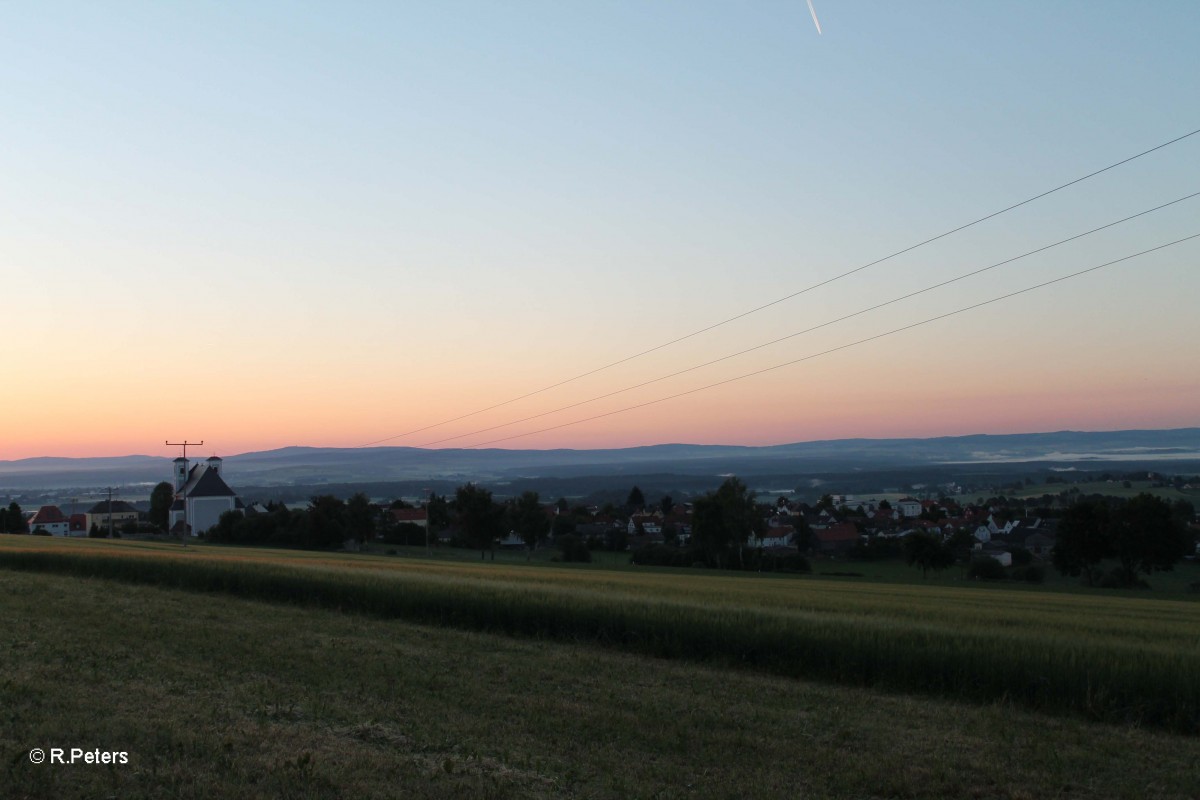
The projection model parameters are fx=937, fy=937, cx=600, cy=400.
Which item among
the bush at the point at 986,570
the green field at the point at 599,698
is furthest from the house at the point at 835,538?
the green field at the point at 599,698

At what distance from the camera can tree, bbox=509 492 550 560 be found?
293 ft

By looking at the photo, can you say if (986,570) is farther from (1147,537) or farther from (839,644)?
(839,644)

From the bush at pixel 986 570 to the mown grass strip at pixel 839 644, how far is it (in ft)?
177

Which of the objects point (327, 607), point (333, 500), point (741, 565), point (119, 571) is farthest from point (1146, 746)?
point (333, 500)

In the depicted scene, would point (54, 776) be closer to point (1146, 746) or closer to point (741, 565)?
point (1146, 746)

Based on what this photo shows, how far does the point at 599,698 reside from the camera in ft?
38.9

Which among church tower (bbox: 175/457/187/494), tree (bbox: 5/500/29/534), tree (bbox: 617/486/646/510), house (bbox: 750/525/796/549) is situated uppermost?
church tower (bbox: 175/457/187/494)

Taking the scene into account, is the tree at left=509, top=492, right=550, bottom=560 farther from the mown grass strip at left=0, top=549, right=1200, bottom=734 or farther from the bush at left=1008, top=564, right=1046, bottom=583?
the mown grass strip at left=0, top=549, right=1200, bottom=734

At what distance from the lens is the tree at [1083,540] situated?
6338 cm

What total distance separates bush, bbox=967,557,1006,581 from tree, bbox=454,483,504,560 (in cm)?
4224

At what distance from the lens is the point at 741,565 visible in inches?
3031

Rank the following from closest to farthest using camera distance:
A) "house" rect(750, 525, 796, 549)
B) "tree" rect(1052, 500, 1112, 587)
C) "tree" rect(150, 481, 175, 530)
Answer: "tree" rect(1052, 500, 1112, 587)
"house" rect(750, 525, 796, 549)
"tree" rect(150, 481, 175, 530)

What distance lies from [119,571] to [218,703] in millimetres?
21640

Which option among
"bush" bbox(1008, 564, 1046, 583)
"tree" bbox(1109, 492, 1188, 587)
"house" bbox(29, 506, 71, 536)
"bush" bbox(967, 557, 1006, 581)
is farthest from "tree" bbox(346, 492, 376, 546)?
"tree" bbox(1109, 492, 1188, 587)
